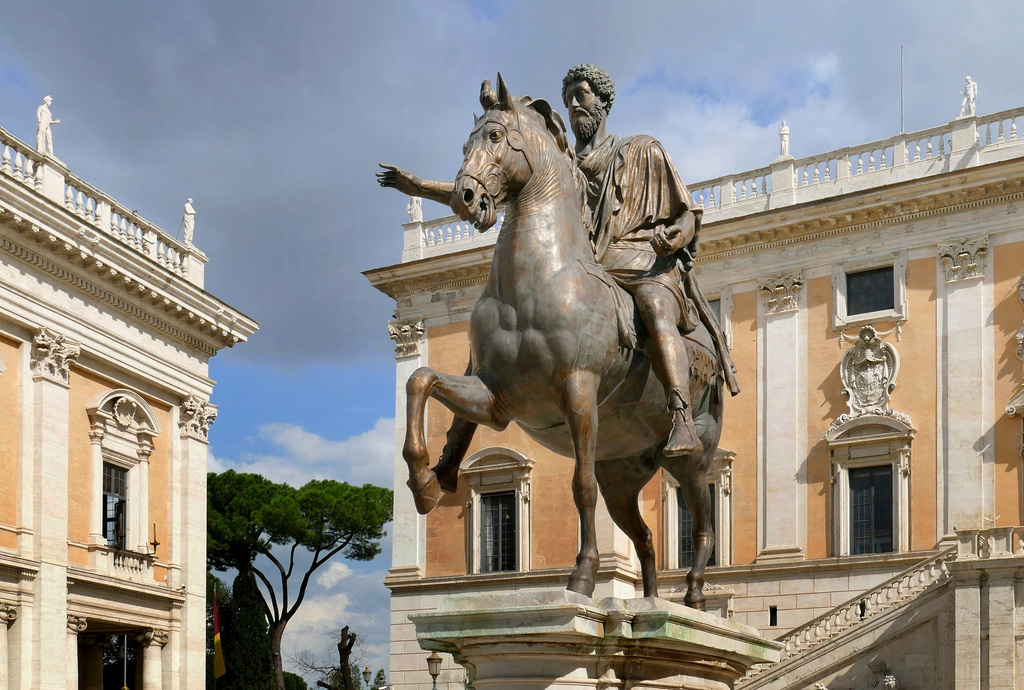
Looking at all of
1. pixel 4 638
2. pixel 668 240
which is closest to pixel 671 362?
pixel 668 240

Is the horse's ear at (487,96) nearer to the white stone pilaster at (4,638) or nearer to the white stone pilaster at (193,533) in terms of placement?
the white stone pilaster at (4,638)

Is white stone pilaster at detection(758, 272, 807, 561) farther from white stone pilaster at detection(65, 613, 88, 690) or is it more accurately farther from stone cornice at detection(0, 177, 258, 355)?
white stone pilaster at detection(65, 613, 88, 690)

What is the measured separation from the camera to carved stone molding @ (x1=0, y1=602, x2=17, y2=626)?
24.0 meters

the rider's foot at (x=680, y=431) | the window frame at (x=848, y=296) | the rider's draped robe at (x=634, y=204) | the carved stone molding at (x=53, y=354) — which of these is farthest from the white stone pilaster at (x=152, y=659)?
the rider's foot at (x=680, y=431)

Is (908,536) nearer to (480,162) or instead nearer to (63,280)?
(63,280)

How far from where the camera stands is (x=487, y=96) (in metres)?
6.32

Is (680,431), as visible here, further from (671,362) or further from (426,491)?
(426,491)

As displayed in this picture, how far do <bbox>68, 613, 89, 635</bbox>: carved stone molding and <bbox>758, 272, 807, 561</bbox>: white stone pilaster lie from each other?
13569mm

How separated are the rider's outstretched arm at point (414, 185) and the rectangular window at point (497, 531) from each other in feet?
84.0

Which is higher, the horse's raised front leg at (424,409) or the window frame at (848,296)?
the window frame at (848,296)

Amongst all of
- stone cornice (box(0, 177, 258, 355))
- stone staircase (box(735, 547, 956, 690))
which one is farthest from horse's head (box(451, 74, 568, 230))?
stone cornice (box(0, 177, 258, 355))

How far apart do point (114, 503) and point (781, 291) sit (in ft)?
48.3

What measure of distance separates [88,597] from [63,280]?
6.11 meters

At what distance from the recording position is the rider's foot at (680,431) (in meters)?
6.22
